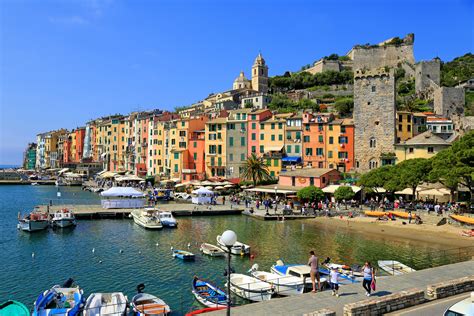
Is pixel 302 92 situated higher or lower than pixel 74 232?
higher

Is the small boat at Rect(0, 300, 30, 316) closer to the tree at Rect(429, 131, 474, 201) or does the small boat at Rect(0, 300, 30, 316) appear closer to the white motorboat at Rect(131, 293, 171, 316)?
the white motorboat at Rect(131, 293, 171, 316)

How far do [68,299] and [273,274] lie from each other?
11298mm

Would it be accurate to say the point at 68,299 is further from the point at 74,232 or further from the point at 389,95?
the point at 389,95

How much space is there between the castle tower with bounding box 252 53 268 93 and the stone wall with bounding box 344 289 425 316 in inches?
5212

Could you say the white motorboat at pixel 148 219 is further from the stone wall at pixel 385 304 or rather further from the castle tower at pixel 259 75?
the castle tower at pixel 259 75

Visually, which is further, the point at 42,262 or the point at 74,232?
the point at 74,232

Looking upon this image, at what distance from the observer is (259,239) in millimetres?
39875

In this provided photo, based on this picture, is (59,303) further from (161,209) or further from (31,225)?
(161,209)

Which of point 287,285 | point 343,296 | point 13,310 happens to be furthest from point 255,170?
point 13,310

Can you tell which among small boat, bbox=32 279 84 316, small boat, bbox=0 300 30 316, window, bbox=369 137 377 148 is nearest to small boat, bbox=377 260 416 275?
small boat, bbox=32 279 84 316

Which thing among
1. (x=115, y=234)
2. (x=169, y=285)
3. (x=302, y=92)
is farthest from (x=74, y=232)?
(x=302, y=92)

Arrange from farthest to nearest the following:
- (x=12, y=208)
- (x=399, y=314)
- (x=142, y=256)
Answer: (x=12, y=208), (x=142, y=256), (x=399, y=314)

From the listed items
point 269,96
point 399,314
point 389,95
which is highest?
point 269,96

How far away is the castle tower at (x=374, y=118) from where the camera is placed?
226 feet
